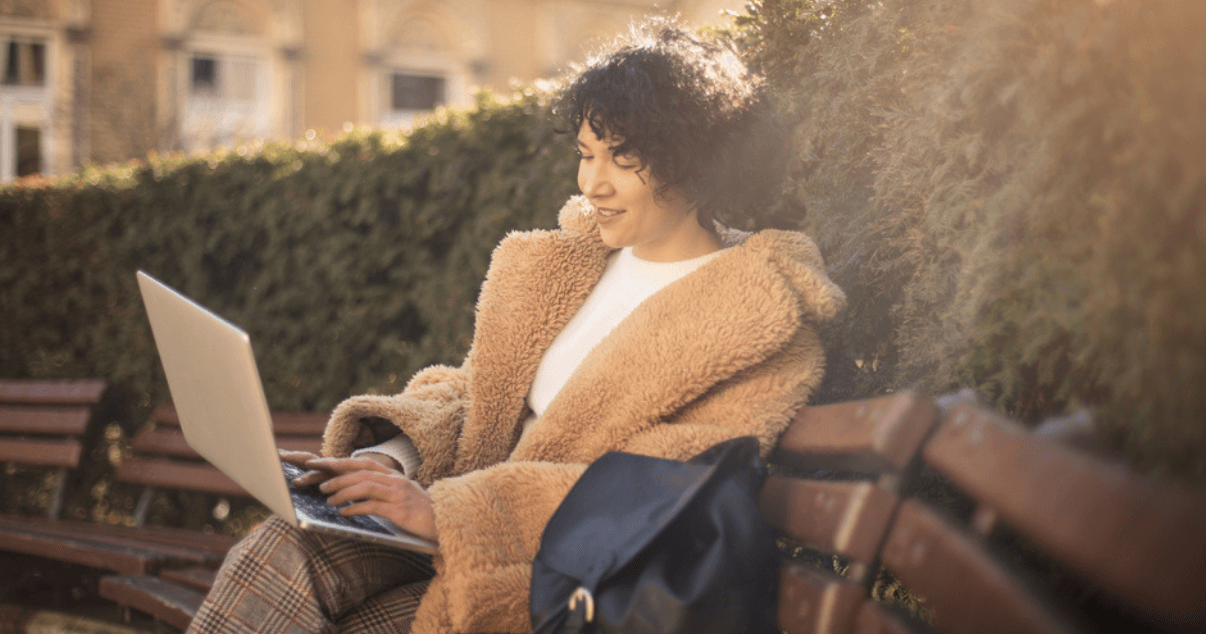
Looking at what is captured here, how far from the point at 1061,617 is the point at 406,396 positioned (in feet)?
5.31

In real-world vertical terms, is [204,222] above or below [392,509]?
above

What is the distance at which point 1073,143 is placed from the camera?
104 centimetres

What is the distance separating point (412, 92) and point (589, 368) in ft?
43.8

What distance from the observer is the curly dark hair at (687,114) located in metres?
1.83

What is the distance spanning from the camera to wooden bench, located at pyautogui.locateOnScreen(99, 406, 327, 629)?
2643 mm

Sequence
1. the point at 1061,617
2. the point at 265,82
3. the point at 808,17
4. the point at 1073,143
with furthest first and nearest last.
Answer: the point at 265,82, the point at 808,17, the point at 1073,143, the point at 1061,617

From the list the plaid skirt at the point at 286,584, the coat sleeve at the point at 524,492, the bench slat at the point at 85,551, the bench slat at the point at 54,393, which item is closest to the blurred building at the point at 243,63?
the bench slat at the point at 54,393

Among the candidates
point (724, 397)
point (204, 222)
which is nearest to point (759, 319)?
point (724, 397)

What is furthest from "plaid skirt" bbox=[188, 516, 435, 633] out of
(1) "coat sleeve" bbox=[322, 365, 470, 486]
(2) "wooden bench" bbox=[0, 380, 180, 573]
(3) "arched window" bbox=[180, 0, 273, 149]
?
(3) "arched window" bbox=[180, 0, 273, 149]

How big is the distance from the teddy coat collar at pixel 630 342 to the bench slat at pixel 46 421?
3.03m

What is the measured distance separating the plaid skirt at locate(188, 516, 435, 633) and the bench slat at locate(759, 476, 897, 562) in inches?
32.9

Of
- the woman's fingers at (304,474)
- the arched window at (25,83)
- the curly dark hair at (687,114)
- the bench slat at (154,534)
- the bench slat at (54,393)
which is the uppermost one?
the arched window at (25,83)

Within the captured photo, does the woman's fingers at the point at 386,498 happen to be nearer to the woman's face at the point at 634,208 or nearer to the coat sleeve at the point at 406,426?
the coat sleeve at the point at 406,426

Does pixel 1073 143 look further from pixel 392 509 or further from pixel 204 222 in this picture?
pixel 204 222
